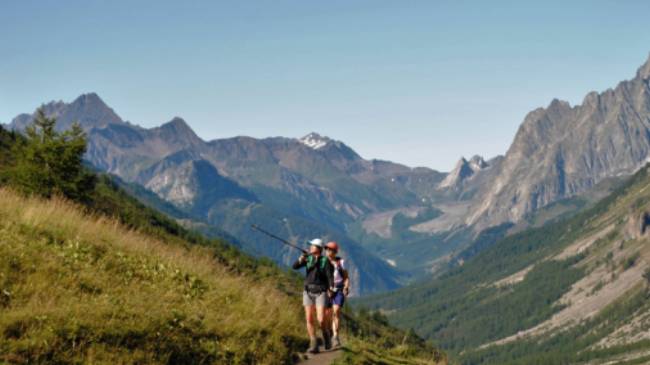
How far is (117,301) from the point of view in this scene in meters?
16.5

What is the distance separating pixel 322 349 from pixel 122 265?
22.4ft

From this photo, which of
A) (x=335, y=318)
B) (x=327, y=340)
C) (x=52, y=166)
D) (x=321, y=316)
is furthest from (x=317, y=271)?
(x=52, y=166)

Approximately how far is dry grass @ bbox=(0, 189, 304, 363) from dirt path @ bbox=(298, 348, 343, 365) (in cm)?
61

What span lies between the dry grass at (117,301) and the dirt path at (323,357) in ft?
2.01

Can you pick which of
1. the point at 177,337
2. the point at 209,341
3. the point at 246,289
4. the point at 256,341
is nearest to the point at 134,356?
the point at 177,337

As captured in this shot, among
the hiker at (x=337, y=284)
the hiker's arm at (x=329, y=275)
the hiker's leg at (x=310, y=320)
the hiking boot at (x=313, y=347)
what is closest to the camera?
the hiking boot at (x=313, y=347)

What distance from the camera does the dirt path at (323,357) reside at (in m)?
20.3

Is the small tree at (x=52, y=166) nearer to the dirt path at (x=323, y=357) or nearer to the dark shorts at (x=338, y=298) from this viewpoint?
the dark shorts at (x=338, y=298)

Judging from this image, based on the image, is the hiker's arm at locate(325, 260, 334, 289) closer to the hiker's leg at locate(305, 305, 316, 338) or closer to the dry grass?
the hiker's leg at locate(305, 305, 316, 338)

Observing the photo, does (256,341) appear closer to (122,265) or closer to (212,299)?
(212,299)

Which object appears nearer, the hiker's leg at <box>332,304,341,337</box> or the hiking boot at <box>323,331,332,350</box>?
the hiking boot at <box>323,331,332,350</box>

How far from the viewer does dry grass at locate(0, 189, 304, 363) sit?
14320 millimetres

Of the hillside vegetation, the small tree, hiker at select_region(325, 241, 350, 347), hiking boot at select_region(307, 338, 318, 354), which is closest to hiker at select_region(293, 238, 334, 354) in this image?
hiking boot at select_region(307, 338, 318, 354)

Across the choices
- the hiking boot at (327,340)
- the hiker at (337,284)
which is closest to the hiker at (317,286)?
the hiking boot at (327,340)
